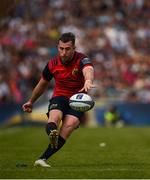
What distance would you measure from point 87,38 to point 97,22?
6.10 ft

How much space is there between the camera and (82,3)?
3703 centimetres

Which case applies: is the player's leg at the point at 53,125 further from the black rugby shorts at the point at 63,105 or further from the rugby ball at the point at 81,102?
the rugby ball at the point at 81,102

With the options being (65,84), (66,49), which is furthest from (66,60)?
(65,84)

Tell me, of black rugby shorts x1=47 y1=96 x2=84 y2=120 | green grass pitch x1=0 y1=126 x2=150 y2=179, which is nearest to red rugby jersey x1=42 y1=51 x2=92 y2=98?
black rugby shorts x1=47 y1=96 x2=84 y2=120

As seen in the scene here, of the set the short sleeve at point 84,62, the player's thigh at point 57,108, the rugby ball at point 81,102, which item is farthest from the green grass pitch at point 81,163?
the short sleeve at point 84,62

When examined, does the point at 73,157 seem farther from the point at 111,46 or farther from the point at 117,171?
the point at 111,46

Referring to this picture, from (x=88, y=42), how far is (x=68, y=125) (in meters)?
24.1

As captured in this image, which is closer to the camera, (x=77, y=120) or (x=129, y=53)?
(x=77, y=120)

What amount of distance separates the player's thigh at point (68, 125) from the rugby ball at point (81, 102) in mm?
768

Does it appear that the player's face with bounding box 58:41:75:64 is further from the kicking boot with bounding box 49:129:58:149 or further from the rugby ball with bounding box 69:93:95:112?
the kicking boot with bounding box 49:129:58:149

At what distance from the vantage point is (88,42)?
1378 inches

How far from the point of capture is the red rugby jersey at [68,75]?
37.1ft

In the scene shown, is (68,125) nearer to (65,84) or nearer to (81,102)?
(65,84)

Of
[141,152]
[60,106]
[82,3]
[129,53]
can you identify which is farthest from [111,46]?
[60,106]
